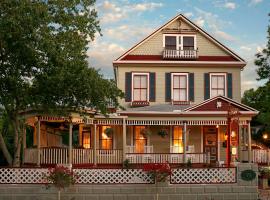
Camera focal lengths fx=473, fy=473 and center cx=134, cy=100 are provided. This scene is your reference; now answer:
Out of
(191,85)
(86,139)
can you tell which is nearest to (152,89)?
(191,85)

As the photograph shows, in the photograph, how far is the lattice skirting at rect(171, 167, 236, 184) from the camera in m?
17.4

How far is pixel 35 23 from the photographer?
17.2 m

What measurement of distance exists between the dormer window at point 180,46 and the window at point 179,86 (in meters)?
1.21

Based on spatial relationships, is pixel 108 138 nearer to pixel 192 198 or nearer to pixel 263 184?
pixel 263 184

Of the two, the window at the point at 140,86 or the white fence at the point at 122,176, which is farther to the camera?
the window at the point at 140,86

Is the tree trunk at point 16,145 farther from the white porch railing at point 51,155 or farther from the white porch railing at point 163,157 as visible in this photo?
the white porch railing at point 163,157

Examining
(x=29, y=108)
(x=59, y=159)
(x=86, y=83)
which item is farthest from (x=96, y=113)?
(x=86, y=83)

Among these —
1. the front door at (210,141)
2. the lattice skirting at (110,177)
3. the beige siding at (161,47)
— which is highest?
the beige siding at (161,47)

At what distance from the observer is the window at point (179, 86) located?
30172 millimetres

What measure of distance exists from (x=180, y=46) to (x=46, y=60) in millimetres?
14184

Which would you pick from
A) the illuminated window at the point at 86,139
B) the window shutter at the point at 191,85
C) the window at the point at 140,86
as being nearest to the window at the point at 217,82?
the window shutter at the point at 191,85

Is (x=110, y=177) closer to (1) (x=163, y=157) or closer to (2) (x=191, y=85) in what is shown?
(1) (x=163, y=157)

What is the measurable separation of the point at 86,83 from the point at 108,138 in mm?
12270

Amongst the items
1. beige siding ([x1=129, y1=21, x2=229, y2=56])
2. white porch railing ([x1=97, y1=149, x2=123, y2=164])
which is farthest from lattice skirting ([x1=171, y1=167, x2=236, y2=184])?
beige siding ([x1=129, y1=21, x2=229, y2=56])
